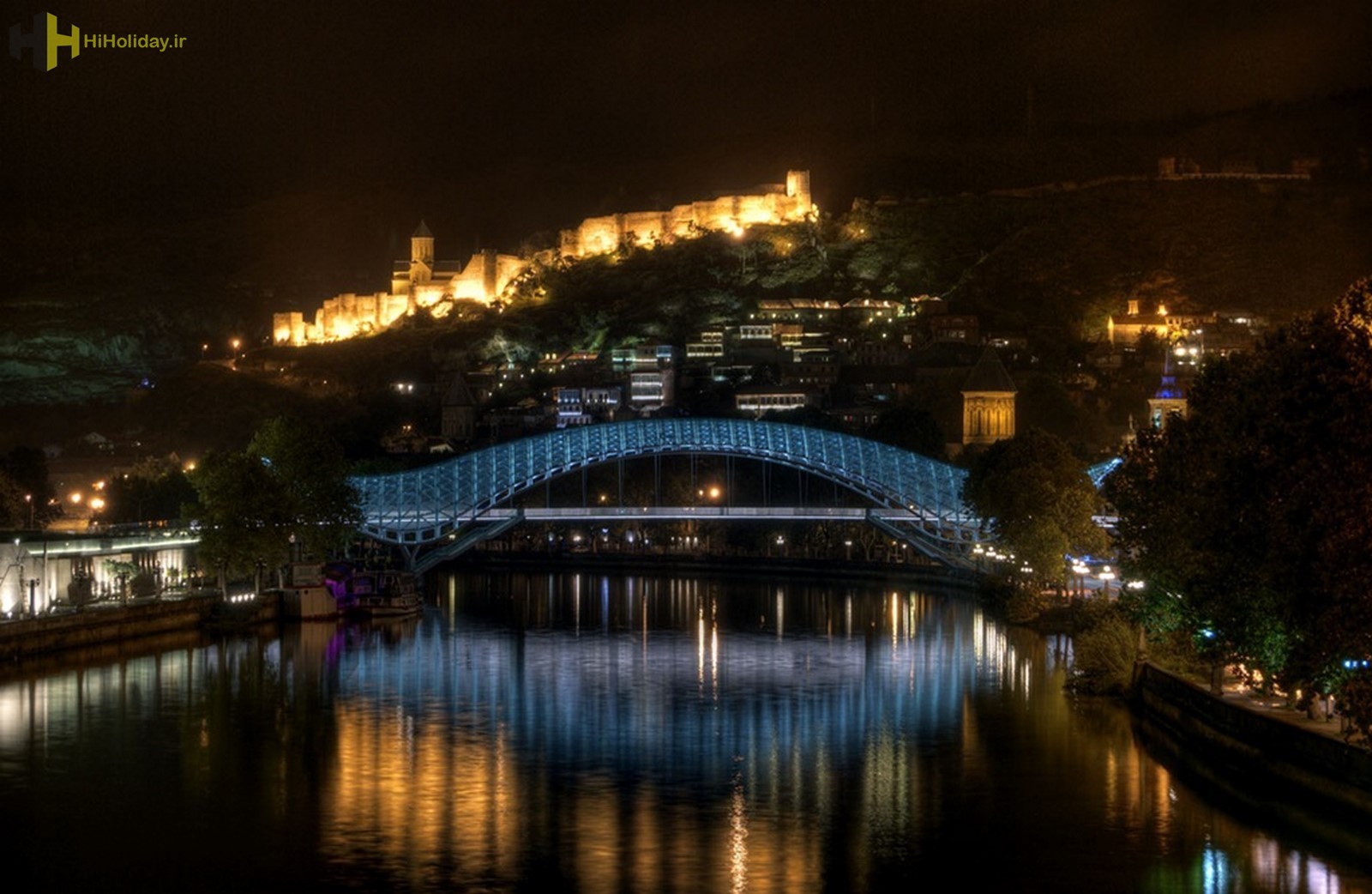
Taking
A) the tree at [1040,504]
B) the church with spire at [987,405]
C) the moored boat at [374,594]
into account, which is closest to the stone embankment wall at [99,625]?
the moored boat at [374,594]

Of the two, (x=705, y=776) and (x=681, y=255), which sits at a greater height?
(x=681, y=255)

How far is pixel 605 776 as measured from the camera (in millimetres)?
31125

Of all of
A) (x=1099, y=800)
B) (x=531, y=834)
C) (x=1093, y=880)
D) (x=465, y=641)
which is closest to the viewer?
(x=1093, y=880)

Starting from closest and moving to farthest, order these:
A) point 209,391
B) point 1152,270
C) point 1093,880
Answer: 1. point 1093,880
2. point 209,391
3. point 1152,270

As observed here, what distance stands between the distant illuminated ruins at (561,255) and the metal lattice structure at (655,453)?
9459 cm

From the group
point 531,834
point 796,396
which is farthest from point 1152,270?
point 531,834

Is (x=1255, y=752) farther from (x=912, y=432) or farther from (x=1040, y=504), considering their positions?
(x=912, y=432)

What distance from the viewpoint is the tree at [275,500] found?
182ft

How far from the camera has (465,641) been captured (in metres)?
51.3

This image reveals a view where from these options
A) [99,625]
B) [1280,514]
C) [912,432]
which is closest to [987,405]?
[912,432]

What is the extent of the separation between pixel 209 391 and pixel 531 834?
404ft

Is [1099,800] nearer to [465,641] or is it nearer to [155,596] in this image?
[465,641]

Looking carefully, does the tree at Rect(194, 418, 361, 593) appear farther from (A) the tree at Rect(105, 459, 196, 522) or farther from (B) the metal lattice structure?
(A) the tree at Rect(105, 459, 196, 522)

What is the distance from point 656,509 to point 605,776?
134 feet
